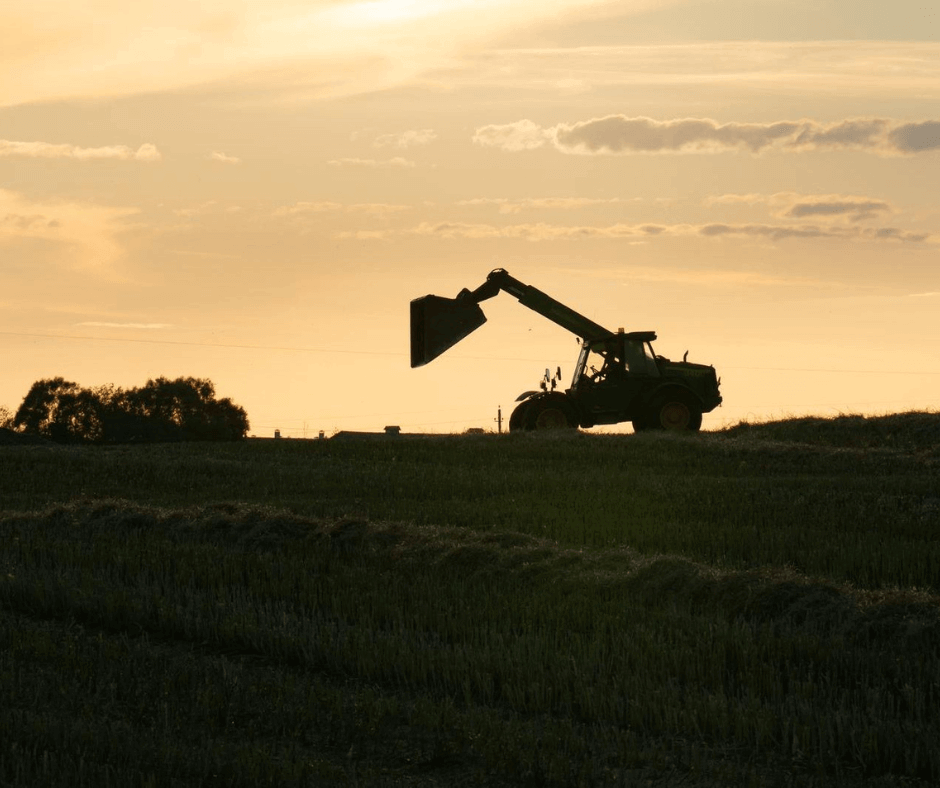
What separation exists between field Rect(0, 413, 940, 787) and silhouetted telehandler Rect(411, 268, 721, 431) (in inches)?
386

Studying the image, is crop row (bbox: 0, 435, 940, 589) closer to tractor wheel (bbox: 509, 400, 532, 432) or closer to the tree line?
tractor wheel (bbox: 509, 400, 532, 432)

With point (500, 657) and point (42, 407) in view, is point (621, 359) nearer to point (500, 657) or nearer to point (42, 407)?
point (500, 657)

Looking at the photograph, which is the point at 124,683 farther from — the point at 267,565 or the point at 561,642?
the point at 267,565

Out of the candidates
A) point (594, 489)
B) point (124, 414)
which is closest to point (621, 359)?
point (594, 489)

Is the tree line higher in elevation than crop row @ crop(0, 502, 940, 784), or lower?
higher

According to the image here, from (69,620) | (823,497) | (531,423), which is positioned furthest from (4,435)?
(69,620)

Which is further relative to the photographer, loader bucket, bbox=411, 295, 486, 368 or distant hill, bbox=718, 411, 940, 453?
loader bucket, bbox=411, 295, 486, 368

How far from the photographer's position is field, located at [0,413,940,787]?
701 cm

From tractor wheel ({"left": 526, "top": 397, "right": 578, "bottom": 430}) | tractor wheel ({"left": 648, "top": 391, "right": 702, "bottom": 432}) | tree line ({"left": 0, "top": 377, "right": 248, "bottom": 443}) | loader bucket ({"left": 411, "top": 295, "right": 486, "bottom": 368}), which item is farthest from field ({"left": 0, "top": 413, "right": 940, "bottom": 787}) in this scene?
tree line ({"left": 0, "top": 377, "right": 248, "bottom": 443})

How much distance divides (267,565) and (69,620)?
8.34 ft

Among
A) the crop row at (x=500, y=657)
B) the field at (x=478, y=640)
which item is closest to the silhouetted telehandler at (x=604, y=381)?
the field at (x=478, y=640)

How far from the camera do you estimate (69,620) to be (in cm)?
1104

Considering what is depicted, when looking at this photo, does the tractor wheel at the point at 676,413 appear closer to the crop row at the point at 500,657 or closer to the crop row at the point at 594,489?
the crop row at the point at 594,489

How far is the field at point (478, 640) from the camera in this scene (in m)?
7.01
